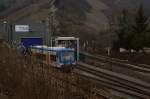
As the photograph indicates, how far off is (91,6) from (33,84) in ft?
337

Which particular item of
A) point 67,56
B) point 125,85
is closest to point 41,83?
point 125,85

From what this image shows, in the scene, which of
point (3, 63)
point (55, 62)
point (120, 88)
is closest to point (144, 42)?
point (55, 62)

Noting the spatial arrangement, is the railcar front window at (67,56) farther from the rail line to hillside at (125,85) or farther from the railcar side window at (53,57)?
the rail line to hillside at (125,85)

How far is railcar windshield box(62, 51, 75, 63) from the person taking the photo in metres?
36.7

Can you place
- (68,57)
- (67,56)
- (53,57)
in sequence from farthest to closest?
1. (68,57)
2. (67,56)
3. (53,57)

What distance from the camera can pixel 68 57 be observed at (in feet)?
125

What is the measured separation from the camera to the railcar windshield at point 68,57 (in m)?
36.7

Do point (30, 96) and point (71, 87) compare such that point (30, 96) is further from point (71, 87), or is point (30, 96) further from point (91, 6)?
point (91, 6)

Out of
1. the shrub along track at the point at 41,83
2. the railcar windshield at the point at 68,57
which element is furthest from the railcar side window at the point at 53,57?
the shrub along track at the point at 41,83

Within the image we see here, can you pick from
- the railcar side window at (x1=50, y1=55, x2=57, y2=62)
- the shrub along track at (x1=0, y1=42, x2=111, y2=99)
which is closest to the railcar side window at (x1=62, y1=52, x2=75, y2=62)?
the railcar side window at (x1=50, y1=55, x2=57, y2=62)

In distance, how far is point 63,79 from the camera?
952 cm

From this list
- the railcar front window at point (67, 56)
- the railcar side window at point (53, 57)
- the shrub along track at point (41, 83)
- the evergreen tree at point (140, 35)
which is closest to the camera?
the shrub along track at point (41, 83)

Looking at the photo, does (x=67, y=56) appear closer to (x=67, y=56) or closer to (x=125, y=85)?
(x=67, y=56)

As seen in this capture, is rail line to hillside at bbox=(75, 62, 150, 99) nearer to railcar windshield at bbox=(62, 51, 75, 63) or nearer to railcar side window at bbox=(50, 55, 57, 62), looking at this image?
railcar windshield at bbox=(62, 51, 75, 63)
